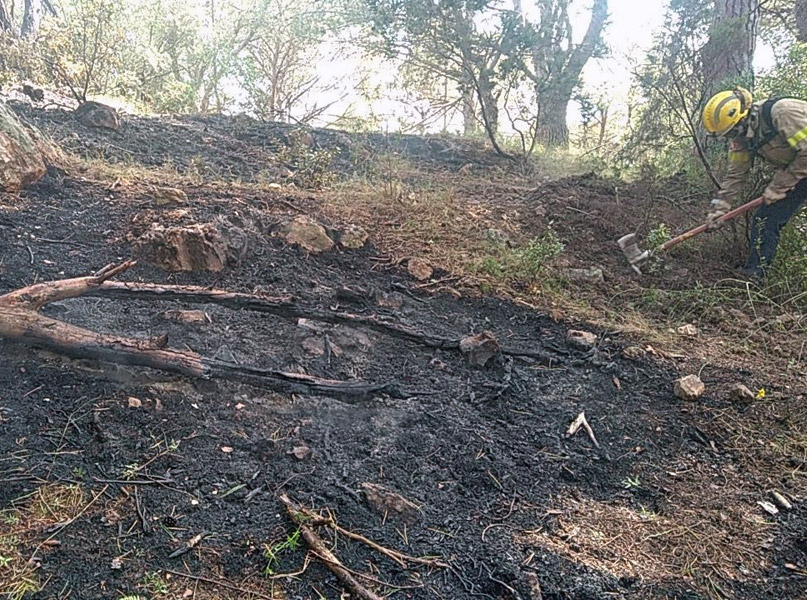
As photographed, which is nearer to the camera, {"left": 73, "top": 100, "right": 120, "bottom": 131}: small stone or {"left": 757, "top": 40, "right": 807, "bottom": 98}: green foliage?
{"left": 757, "top": 40, "right": 807, "bottom": 98}: green foliage

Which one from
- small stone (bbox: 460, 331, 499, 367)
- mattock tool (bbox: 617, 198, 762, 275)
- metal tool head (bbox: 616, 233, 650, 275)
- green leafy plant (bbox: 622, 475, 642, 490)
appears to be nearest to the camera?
green leafy plant (bbox: 622, 475, 642, 490)

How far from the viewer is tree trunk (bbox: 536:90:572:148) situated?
716 centimetres

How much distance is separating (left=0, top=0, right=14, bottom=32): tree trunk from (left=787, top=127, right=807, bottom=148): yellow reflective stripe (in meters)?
7.77

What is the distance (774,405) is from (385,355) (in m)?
1.91

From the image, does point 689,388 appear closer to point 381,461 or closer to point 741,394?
point 741,394

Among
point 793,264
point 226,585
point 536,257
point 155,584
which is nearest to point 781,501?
point 226,585

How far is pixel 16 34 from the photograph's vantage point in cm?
655

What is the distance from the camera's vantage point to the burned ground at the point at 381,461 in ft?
5.58

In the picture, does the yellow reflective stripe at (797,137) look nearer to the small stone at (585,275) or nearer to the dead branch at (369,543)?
the small stone at (585,275)

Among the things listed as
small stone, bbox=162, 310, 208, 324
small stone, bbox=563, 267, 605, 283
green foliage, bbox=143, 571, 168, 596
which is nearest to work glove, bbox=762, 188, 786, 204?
small stone, bbox=563, 267, 605, 283

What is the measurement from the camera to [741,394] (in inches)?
109

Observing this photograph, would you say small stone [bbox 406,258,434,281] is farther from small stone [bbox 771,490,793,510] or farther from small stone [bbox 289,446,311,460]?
small stone [bbox 771,490,793,510]

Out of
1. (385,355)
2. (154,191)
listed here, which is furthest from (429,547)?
(154,191)

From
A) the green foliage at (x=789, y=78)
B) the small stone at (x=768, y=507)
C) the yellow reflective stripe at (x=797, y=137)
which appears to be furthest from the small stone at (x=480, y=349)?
the green foliage at (x=789, y=78)
